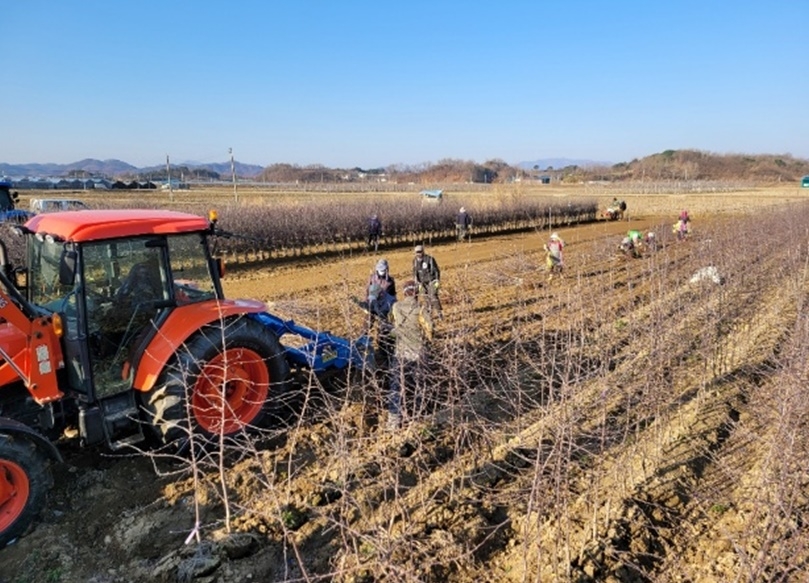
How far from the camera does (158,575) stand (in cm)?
328

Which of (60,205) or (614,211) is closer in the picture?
(60,205)

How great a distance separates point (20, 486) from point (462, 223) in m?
18.4

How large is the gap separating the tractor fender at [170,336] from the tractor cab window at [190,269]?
0.62 feet

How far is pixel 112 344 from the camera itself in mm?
4238

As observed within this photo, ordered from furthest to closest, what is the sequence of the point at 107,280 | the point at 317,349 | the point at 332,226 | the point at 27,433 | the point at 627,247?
the point at 332,226, the point at 627,247, the point at 317,349, the point at 107,280, the point at 27,433

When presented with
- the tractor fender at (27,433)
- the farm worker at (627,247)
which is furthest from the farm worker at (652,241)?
the tractor fender at (27,433)

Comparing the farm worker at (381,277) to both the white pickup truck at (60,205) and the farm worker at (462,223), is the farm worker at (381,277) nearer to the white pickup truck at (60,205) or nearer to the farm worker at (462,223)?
the farm worker at (462,223)

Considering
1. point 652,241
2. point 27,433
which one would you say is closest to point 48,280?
point 27,433

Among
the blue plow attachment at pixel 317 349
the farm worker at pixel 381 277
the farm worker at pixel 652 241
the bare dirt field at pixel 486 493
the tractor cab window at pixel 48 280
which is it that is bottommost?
the bare dirt field at pixel 486 493

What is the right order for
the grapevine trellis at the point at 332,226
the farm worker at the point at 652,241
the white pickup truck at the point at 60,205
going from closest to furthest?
the farm worker at the point at 652,241, the grapevine trellis at the point at 332,226, the white pickup truck at the point at 60,205

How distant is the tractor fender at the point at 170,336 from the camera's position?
165 inches

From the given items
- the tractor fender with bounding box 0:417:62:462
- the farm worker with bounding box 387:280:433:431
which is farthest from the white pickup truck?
the tractor fender with bounding box 0:417:62:462

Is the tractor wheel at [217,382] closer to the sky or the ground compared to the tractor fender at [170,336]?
closer to the ground

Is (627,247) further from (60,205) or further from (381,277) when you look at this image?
(60,205)
